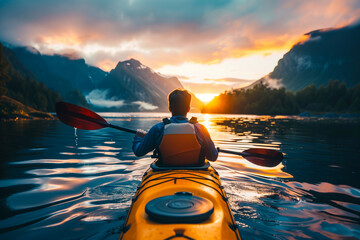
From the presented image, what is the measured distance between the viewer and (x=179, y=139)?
3.50 metres

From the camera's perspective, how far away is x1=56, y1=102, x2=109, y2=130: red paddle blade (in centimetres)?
661

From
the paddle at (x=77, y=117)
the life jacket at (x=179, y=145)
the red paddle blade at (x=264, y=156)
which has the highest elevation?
the paddle at (x=77, y=117)

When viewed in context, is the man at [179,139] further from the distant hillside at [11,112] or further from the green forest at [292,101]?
the green forest at [292,101]

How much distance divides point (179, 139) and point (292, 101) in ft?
419

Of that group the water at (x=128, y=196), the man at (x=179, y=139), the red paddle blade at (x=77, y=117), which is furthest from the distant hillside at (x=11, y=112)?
the man at (x=179, y=139)

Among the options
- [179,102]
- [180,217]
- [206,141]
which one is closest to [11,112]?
[179,102]

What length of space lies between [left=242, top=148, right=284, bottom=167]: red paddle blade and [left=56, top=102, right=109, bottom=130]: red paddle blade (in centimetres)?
441

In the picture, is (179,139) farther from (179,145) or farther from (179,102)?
(179,102)

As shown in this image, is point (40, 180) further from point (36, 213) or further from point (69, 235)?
point (69, 235)

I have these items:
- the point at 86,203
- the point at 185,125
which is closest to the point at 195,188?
the point at 185,125

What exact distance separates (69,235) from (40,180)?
3390 millimetres

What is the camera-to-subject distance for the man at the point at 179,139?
3.50 m

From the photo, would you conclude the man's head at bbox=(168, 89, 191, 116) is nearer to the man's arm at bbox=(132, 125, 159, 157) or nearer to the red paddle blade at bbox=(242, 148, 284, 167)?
the man's arm at bbox=(132, 125, 159, 157)

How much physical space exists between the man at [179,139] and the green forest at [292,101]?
4632 inches
